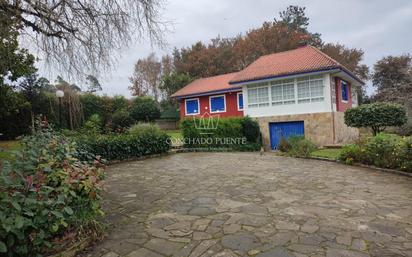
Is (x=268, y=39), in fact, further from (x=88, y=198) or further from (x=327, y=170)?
(x=88, y=198)

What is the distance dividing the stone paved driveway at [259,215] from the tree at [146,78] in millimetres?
35648

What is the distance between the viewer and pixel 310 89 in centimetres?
1764

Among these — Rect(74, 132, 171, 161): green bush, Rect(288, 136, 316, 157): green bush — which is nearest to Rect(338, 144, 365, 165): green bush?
Rect(288, 136, 316, 157): green bush

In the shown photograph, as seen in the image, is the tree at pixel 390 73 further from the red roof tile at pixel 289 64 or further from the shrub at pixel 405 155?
the shrub at pixel 405 155

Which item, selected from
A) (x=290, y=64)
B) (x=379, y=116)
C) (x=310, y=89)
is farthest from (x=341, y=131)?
(x=290, y=64)

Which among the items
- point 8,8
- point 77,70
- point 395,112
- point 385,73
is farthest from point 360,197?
point 385,73

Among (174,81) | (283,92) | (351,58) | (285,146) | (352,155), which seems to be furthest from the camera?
(351,58)

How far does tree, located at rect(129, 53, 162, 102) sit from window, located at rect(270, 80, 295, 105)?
2623 cm

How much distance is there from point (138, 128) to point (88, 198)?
467 inches

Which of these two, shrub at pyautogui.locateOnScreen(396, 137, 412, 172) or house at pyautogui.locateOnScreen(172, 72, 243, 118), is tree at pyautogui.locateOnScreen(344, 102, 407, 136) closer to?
shrub at pyautogui.locateOnScreen(396, 137, 412, 172)

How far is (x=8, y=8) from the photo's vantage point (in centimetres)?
601

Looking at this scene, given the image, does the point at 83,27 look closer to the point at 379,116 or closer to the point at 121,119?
the point at 379,116

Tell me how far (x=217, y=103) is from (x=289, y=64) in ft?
25.4

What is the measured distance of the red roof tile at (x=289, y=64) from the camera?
687 inches
